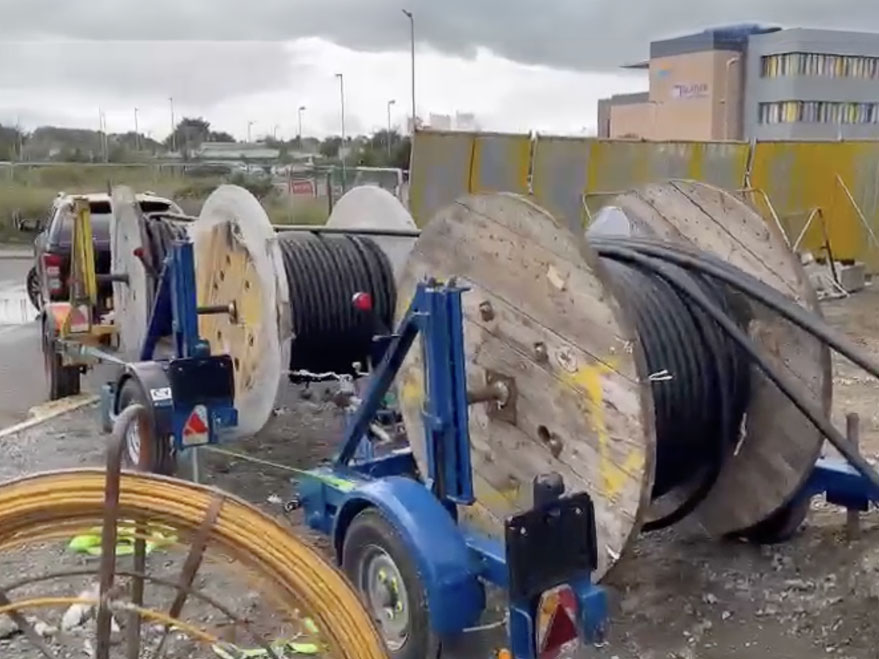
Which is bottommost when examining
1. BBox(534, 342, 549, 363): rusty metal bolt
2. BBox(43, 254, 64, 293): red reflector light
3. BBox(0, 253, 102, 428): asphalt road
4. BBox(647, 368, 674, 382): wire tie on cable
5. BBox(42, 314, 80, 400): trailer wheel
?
BBox(0, 253, 102, 428): asphalt road

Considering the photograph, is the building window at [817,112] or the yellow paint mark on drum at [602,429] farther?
the building window at [817,112]

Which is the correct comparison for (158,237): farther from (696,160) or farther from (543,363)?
(696,160)

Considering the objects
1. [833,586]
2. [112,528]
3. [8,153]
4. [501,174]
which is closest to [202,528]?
[112,528]

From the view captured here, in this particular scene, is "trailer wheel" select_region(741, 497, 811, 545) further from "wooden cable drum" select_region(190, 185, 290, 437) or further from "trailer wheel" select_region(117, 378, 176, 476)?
"trailer wheel" select_region(117, 378, 176, 476)

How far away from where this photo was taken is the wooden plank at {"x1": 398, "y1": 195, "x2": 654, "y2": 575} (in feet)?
13.5

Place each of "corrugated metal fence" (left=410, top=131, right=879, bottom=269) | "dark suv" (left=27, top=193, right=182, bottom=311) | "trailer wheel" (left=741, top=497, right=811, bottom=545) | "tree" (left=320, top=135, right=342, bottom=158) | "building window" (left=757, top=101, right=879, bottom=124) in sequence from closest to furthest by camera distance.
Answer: "trailer wheel" (left=741, top=497, right=811, bottom=545) → "dark suv" (left=27, top=193, right=182, bottom=311) → "corrugated metal fence" (left=410, top=131, right=879, bottom=269) → "tree" (left=320, top=135, right=342, bottom=158) → "building window" (left=757, top=101, right=879, bottom=124)

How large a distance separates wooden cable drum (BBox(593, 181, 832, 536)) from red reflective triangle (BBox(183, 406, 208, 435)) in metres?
2.48

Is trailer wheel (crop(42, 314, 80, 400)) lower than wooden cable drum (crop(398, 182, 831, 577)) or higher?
lower

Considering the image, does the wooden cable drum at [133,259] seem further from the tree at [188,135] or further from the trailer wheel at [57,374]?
the tree at [188,135]

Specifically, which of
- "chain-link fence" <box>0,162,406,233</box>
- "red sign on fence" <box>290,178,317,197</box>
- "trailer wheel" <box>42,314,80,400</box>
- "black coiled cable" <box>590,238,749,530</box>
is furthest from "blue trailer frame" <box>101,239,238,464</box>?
"red sign on fence" <box>290,178,317,197</box>

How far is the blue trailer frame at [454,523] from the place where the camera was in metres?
3.62

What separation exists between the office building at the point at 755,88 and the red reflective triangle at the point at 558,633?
183 feet

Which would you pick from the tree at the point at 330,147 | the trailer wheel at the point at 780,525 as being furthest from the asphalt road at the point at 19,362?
the tree at the point at 330,147

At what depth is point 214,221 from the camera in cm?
722
